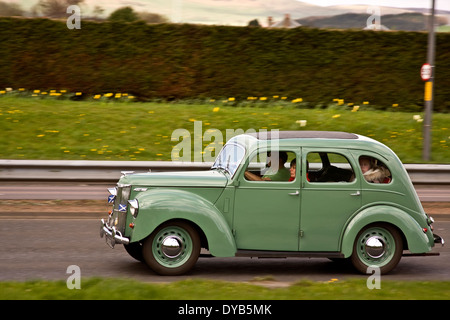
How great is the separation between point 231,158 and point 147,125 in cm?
1134

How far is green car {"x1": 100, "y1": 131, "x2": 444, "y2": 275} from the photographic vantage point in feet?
24.4

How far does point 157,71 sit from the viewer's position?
2248 centimetres

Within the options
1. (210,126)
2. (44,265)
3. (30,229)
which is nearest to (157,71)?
(210,126)

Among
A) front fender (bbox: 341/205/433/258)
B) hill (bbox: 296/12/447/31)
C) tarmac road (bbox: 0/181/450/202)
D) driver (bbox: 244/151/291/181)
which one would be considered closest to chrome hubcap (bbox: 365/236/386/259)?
front fender (bbox: 341/205/433/258)

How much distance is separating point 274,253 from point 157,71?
15545 millimetres

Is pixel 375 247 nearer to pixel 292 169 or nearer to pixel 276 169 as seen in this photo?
pixel 292 169

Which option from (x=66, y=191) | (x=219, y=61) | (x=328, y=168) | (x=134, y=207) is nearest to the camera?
(x=134, y=207)

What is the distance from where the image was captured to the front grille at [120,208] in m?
7.54

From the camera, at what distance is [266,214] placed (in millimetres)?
7582

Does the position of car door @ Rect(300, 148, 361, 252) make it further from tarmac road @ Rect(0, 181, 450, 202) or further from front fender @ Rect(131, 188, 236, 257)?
tarmac road @ Rect(0, 181, 450, 202)

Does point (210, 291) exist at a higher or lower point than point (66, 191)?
lower

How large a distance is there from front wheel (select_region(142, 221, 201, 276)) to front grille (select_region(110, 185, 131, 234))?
341 mm

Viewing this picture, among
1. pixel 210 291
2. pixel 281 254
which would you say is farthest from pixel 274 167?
pixel 210 291
